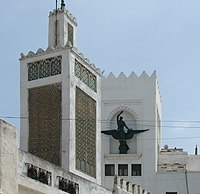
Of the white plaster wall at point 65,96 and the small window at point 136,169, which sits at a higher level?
the white plaster wall at point 65,96

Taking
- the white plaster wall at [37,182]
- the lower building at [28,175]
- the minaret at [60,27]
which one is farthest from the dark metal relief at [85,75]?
the white plaster wall at [37,182]

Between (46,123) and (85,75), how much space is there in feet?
8.44

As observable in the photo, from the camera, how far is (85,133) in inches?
1067

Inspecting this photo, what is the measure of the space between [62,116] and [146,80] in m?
23.5

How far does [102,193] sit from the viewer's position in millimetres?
25281

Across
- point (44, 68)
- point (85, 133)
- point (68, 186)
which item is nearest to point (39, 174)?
point (68, 186)

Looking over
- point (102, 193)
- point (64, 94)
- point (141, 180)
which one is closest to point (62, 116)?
point (64, 94)

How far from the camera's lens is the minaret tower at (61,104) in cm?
2592

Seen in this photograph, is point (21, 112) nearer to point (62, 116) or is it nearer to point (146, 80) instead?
point (62, 116)

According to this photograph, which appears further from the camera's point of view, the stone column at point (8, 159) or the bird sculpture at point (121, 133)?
the bird sculpture at point (121, 133)

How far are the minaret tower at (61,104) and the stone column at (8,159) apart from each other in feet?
23.2

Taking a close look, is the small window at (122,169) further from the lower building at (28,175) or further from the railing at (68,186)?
the railing at (68,186)

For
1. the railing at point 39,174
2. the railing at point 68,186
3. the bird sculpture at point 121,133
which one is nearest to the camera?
the railing at point 39,174

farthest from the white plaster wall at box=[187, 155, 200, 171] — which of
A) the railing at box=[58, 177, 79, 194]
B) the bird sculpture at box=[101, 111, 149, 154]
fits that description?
the railing at box=[58, 177, 79, 194]
